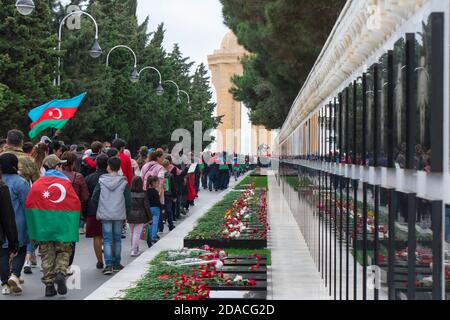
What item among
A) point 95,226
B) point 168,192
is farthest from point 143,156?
point 95,226

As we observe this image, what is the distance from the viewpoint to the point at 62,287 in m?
10.3

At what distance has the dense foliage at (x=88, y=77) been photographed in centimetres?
2998

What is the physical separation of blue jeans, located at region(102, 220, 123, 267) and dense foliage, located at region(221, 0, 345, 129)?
462 inches

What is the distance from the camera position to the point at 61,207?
10.4 metres

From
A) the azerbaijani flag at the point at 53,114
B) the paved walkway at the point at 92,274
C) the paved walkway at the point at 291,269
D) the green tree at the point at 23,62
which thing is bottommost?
the paved walkway at the point at 92,274

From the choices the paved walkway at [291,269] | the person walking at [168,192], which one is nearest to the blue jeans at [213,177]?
the paved walkway at [291,269]

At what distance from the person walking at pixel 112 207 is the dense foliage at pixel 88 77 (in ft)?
52.0

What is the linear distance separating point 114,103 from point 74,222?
4109 centimetres

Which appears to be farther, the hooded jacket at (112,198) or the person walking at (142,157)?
the person walking at (142,157)

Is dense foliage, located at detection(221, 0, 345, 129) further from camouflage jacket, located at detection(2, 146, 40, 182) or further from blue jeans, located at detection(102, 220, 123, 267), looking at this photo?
camouflage jacket, located at detection(2, 146, 40, 182)

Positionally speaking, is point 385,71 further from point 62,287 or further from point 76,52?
point 76,52

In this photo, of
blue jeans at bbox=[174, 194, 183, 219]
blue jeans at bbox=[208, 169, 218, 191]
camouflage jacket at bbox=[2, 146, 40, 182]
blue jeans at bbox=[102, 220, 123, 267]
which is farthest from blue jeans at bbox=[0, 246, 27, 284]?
blue jeans at bbox=[208, 169, 218, 191]

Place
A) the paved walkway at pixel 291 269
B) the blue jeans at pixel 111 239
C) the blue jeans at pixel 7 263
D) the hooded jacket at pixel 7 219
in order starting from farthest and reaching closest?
the blue jeans at pixel 111 239
the blue jeans at pixel 7 263
the paved walkway at pixel 291 269
the hooded jacket at pixel 7 219

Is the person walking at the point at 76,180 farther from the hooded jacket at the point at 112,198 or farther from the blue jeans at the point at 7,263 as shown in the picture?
the blue jeans at the point at 7,263
